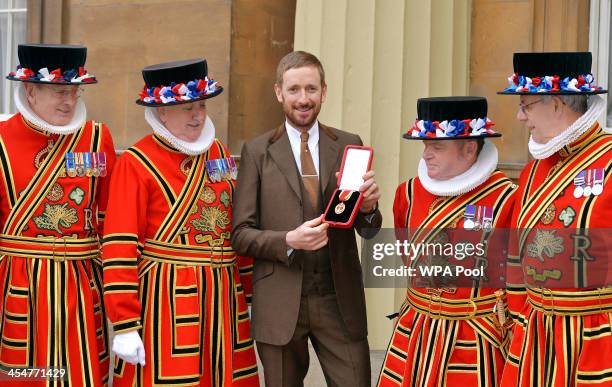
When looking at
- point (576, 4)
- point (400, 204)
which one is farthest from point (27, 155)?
point (576, 4)

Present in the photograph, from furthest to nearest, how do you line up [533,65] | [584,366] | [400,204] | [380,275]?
[380,275] → [400,204] → [533,65] → [584,366]

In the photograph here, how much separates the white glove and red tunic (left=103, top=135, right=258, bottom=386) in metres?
0.10

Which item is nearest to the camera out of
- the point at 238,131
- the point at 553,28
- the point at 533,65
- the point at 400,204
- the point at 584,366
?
the point at 584,366

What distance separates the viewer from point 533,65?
14.0 ft

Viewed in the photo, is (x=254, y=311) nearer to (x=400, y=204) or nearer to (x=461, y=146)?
(x=400, y=204)

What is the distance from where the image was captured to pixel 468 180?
14.6ft

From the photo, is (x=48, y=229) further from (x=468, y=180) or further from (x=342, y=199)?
(x=468, y=180)

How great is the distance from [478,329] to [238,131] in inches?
131

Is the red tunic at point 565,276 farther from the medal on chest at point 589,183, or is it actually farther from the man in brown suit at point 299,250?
the man in brown suit at point 299,250

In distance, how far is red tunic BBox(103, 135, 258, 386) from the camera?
467cm

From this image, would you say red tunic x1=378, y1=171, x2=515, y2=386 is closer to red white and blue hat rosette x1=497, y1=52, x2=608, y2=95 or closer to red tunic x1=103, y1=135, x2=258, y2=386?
red white and blue hat rosette x1=497, y1=52, x2=608, y2=95

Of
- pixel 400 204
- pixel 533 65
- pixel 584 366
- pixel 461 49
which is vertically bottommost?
pixel 584 366

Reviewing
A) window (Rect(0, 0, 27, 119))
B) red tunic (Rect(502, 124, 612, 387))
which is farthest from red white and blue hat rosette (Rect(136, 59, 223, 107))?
window (Rect(0, 0, 27, 119))

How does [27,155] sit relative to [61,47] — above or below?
below
